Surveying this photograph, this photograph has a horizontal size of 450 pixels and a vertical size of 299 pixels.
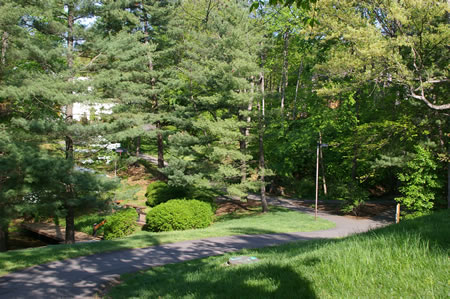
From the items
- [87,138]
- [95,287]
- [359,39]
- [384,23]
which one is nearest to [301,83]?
[384,23]

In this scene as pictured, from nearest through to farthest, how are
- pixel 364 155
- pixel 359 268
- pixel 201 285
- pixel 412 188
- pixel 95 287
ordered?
pixel 359 268 → pixel 201 285 → pixel 95 287 → pixel 412 188 → pixel 364 155

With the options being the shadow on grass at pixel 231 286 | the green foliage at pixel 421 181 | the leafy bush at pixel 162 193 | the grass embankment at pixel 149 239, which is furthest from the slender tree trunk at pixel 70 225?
the green foliage at pixel 421 181

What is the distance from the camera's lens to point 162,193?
2444 cm

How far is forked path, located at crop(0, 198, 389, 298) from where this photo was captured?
6887 mm

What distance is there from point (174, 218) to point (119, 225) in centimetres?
288

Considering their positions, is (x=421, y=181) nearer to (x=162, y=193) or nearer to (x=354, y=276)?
(x=354, y=276)

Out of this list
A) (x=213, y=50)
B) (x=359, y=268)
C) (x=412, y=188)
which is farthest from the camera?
(x=213, y=50)

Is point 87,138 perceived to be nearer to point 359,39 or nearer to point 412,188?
point 359,39

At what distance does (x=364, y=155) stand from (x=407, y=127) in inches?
134

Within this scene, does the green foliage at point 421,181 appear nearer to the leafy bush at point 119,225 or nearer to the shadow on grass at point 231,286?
the leafy bush at point 119,225

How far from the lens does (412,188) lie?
16672 mm

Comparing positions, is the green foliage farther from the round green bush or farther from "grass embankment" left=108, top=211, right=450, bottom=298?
"grass embankment" left=108, top=211, right=450, bottom=298

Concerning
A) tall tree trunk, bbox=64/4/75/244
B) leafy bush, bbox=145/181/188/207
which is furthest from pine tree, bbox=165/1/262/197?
tall tree trunk, bbox=64/4/75/244

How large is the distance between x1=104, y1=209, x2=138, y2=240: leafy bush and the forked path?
647 centimetres
